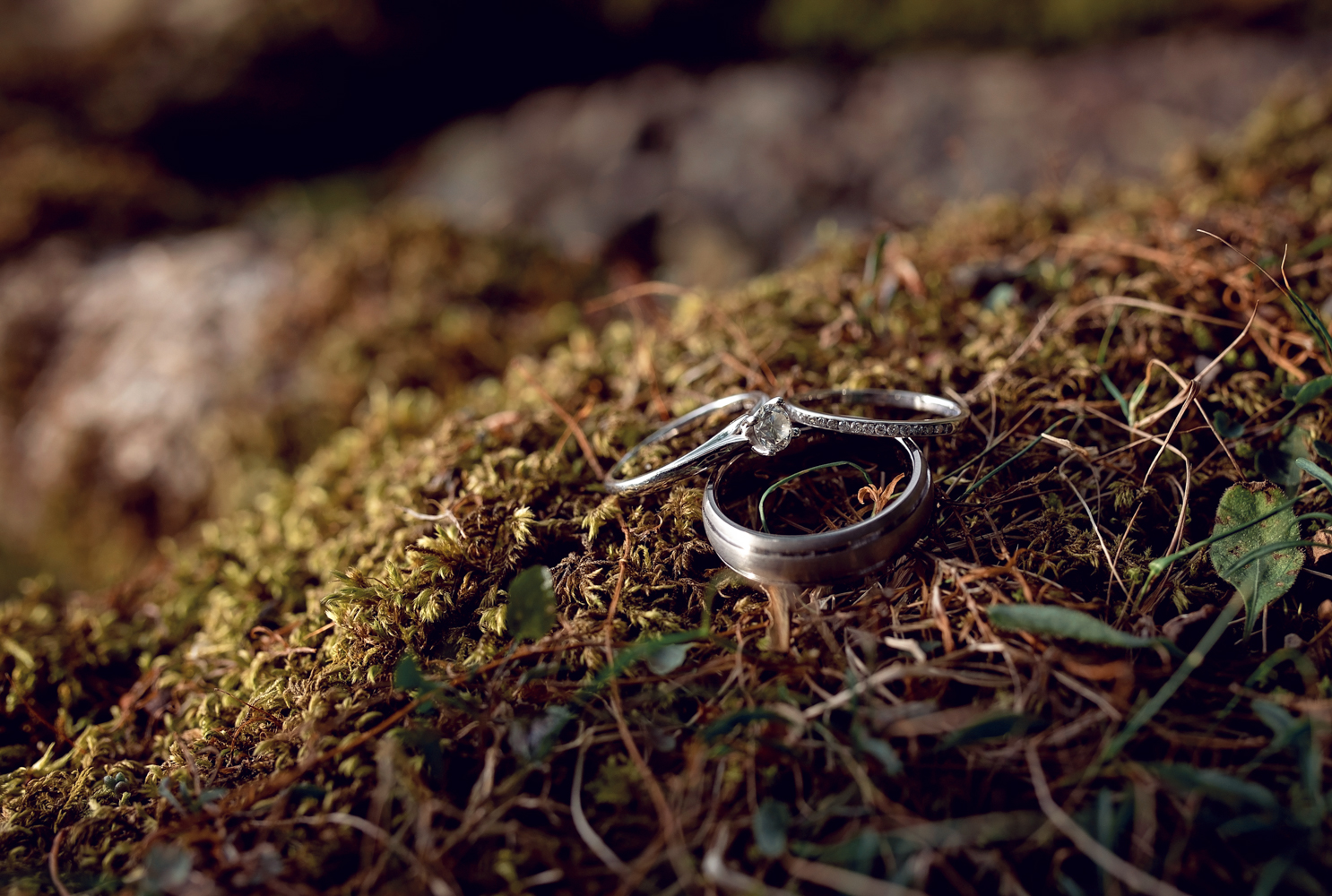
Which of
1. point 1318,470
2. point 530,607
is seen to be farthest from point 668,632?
point 1318,470

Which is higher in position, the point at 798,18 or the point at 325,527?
the point at 798,18

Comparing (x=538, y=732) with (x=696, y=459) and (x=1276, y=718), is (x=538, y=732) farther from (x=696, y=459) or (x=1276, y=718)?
(x=1276, y=718)

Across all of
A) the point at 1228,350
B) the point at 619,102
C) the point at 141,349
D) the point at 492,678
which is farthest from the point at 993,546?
the point at 619,102

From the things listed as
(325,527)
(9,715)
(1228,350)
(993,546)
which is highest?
(1228,350)

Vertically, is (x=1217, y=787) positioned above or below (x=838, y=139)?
above

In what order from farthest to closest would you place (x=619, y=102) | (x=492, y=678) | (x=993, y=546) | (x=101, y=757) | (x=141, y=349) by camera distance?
(x=619, y=102) < (x=141, y=349) < (x=101, y=757) < (x=993, y=546) < (x=492, y=678)

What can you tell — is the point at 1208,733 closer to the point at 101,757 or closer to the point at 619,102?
the point at 101,757
